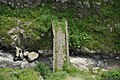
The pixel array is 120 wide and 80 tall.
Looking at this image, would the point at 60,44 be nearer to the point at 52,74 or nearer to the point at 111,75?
the point at 52,74

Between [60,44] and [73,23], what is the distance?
295 cm

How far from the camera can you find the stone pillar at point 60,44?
108 ft

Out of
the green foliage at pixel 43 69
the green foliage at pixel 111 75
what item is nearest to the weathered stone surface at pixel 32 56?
the green foliage at pixel 43 69

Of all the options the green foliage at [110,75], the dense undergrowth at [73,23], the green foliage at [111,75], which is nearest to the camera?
the green foliage at [110,75]

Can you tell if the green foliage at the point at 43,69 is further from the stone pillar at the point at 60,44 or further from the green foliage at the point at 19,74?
the stone pillar at the point at 60,44

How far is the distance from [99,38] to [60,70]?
5350 mm

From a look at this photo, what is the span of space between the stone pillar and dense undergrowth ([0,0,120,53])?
87cm

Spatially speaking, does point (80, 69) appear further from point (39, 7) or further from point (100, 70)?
point (39, 7)

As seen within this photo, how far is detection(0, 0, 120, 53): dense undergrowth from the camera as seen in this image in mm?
35719

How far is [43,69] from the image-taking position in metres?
32.0

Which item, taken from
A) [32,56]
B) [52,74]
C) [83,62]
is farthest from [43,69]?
[83,62]

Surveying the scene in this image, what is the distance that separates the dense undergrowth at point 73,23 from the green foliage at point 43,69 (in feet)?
11.4

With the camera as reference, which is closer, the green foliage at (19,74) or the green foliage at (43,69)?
the green foliage at (19,74)

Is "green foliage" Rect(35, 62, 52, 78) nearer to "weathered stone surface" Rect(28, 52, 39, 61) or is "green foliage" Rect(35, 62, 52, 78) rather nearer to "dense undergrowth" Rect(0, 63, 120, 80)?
"dense undergrowth" Rect(0, 63, 120, 80)
